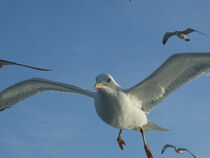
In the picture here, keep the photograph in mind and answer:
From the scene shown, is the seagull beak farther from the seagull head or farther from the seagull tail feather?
the seagull tail feather

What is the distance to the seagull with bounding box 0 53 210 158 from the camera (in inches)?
265

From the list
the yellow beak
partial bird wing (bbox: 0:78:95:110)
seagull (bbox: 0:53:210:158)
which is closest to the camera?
the yellow beak

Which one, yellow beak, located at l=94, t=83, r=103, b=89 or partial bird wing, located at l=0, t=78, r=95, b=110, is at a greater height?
partial bird wing, located at l=0, t=78, r=95, b=110

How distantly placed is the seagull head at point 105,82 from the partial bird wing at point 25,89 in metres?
1.18

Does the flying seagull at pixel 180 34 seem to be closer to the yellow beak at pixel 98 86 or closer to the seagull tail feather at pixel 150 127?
the yellow beak at pixel 98 86

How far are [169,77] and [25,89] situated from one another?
10.4 ft

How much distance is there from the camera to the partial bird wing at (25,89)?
315 inches

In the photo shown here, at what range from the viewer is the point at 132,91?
738 centimetres

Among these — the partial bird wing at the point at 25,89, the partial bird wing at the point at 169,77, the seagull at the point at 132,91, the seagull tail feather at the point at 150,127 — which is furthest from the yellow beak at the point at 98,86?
the seagull tail feather at the point at 150,127

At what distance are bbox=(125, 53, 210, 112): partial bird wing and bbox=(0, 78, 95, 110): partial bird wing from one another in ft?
4.85

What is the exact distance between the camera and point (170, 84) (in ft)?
25.4

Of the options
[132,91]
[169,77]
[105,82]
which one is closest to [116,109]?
[105,82]

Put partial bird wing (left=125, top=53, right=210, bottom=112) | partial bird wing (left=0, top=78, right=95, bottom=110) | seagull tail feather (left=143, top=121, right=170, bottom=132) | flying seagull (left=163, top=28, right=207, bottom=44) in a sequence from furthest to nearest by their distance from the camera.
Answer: seagull tail feather (left=143, top=121, right=170, bottom=132)
partial bird wing (left=0, top=78, right=95, bottom=110)
partial bird wing (left=125, top=53, right=210, bottom=112)
flying seagull (left=163, top=28, right=207, bottom=44)

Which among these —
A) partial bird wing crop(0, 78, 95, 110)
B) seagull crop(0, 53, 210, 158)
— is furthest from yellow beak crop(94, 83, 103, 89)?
partial bird wing crop(0, 78, 95, 110)
